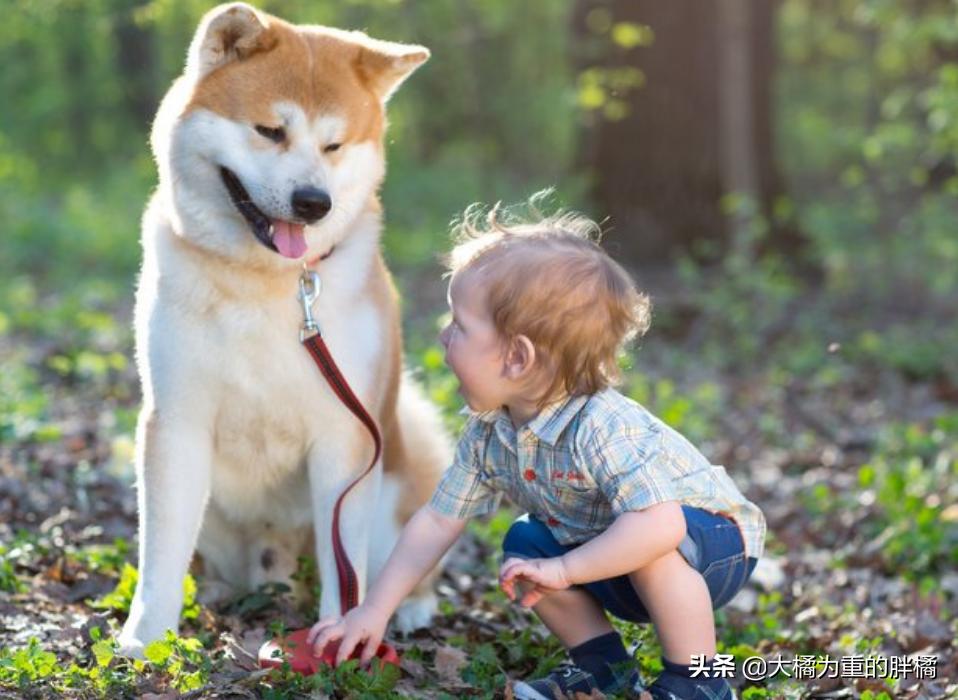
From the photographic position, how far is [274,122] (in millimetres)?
3441

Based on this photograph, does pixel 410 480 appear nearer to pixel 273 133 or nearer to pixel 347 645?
pixel 347 645

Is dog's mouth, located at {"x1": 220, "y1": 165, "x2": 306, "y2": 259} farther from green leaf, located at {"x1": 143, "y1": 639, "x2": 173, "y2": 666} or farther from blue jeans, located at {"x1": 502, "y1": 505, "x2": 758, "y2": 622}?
green leaf, located at {"x1": 143, "y1": 639, "x2": 173, "y2": 666}

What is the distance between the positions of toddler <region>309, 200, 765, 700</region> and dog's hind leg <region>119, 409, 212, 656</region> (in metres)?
0.56

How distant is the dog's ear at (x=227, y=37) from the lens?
11.2ft

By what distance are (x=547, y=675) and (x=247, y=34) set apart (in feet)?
5.95

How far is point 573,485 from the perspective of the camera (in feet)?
9.76

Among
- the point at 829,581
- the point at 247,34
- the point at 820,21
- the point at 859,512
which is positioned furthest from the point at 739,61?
the point at 820,21

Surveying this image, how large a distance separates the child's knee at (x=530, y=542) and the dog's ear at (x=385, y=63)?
1304 millimetres

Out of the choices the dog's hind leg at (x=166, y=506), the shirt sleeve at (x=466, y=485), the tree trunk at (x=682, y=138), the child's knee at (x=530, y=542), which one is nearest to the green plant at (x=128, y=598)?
the dog's hind leg at (x=166, y=506)

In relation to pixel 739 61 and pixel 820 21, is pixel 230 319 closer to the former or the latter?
pixel 739 61

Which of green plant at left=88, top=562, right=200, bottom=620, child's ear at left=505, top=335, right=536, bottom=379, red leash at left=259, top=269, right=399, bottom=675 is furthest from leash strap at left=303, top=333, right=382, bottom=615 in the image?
child's ear at left=505, top=335, right=536, bottom=379

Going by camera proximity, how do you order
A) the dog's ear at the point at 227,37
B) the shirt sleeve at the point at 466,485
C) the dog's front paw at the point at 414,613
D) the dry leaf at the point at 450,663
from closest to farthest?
the shirt sleeve at the point at 466,485 → the dry leaf at the point at 450,663 → the dog's ear at the point at 227,37 → the dog's front paw at the point at 414,613

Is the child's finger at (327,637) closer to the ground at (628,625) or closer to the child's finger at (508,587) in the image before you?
the ground at (628,625)

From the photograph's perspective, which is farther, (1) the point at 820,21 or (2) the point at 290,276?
(1) the point at 820,21
